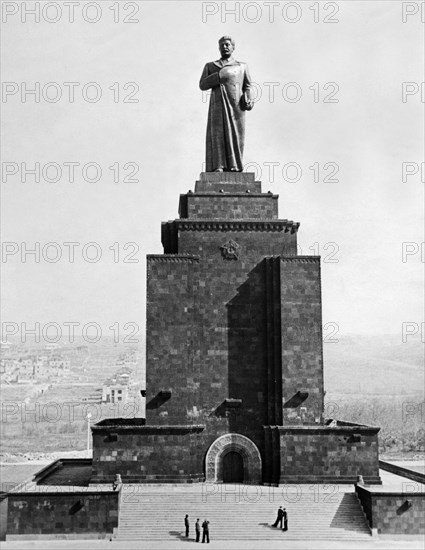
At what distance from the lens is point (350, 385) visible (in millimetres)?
141375

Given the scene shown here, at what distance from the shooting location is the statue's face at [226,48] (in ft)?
113

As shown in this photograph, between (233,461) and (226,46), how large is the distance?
19.8m

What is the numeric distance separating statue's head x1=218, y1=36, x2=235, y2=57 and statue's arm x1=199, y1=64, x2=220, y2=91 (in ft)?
3.68

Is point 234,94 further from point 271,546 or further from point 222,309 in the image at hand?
point 271,546

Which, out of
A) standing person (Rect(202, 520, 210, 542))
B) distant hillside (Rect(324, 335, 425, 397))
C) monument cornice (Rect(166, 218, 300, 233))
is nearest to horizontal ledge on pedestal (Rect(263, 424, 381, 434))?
standing person (Rect(202, 520, 210, 542))

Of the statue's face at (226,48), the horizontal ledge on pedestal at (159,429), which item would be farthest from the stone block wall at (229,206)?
the horizontal ledge on pedestal at (159,429)

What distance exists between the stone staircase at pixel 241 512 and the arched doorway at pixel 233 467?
1633 millimetres

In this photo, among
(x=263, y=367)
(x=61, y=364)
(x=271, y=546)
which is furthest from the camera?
(x=61, y=364)

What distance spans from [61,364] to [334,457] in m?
130

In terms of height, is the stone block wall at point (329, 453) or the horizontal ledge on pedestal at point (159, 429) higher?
the horizontal ledge on pedestal at point (159, 429)

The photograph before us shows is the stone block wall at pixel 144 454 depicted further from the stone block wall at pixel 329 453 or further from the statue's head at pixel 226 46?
the statue's head at pixel 226 46

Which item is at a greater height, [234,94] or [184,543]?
[234,94]

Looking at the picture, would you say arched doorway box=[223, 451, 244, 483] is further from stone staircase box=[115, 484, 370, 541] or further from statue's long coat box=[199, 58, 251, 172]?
statue's long coat box=[199, 58, 251, 172]

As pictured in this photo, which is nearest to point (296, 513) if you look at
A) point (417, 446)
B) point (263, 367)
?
point (263, 367)
